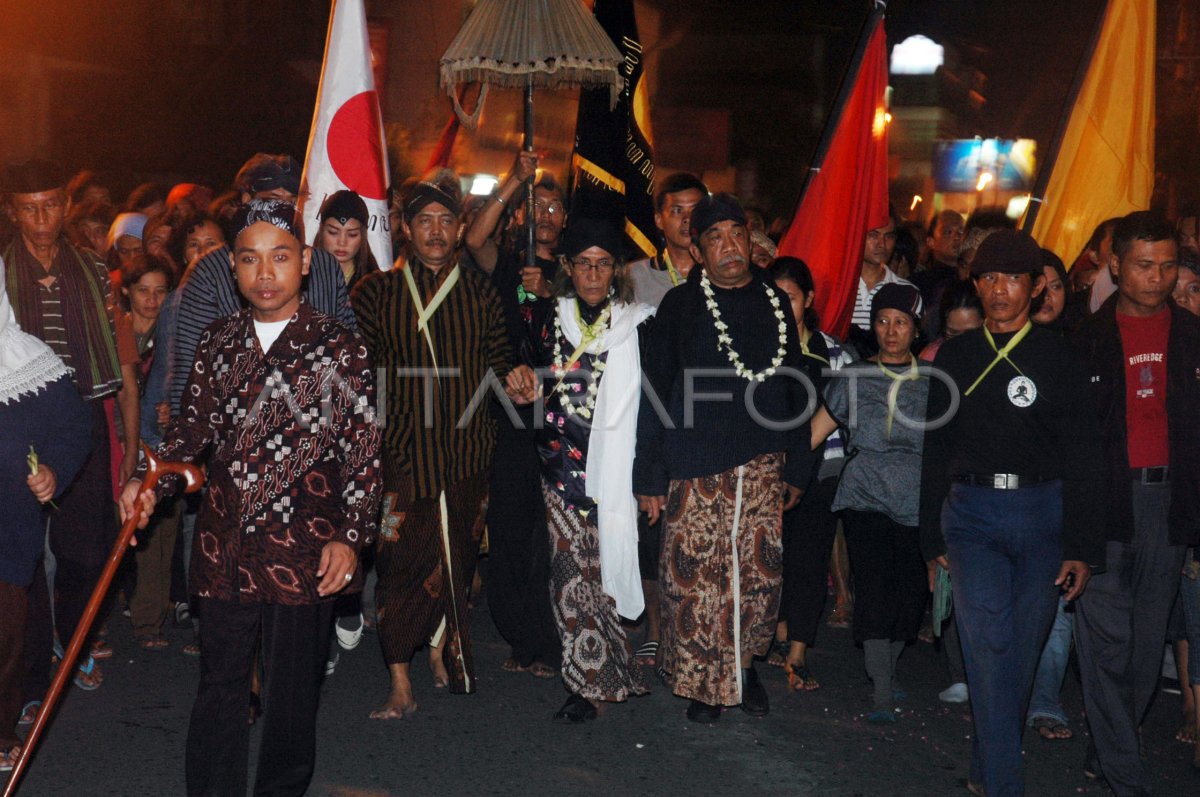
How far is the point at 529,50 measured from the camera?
680 cm

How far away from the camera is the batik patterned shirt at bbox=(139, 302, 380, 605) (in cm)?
477

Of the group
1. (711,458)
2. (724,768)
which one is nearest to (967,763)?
(724,768)

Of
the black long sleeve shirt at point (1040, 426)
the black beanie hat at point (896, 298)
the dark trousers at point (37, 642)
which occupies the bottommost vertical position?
→ the dark trousers at point (37, 642)

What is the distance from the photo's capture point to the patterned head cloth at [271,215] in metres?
4.89

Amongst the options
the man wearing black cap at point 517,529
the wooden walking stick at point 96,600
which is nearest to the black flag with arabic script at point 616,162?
the man wearing black cap at point 517,529

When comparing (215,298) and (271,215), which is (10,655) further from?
(271,215)

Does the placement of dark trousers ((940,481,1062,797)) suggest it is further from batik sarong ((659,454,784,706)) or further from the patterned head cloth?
the patterned head cloth

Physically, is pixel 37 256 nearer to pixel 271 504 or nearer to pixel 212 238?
pixel 212 238

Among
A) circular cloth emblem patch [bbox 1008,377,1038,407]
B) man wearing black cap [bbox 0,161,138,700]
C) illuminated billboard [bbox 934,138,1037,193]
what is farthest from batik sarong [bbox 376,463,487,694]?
illuminated billboard [bbox 934,138,1037,193]

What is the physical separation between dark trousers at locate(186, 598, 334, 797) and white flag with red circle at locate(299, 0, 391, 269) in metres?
3.22

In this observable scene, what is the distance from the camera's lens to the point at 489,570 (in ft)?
23.8

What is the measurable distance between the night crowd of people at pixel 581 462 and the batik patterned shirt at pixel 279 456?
Result: 0.01 meters

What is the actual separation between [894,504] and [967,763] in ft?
4.27

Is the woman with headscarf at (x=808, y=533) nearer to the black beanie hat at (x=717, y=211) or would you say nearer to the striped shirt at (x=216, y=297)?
the black beanie hat at (x=717, y=211)
